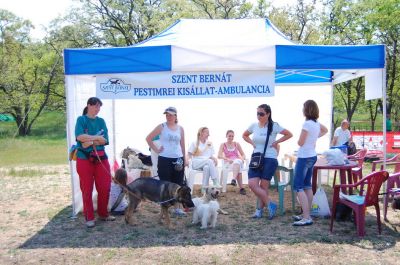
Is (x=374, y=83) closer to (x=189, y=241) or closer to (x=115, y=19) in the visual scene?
(x=189, y=241)

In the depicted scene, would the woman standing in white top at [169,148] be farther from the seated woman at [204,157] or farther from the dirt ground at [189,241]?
the seated woman at [204,157]

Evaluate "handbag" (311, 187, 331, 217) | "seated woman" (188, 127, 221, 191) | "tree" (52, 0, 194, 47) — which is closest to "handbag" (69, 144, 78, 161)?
"seated woman" (188, 127, 221, 191)

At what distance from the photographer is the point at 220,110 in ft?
27.9

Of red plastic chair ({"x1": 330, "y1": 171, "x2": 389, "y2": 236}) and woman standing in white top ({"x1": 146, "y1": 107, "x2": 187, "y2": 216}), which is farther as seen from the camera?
woman standing in white top ({"x1": 146, "y1": 107, "x2": 187, "y2": 216})

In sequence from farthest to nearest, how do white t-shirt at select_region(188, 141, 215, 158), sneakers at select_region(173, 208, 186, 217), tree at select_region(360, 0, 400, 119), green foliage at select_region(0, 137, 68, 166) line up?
tree at select_region(360, 0, 400, 119) → green foliage at select_region(0, 137, 68, 166) → white t-shirt at select_region(188, 141, 215, 158) → sneakers at select_region(173, 208, 186, 217)

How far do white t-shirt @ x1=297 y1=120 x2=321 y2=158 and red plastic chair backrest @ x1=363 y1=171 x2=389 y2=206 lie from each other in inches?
26.8

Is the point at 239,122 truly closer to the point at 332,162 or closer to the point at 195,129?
the point at 195,129

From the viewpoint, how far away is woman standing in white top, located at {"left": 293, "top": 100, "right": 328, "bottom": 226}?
15.6 feet

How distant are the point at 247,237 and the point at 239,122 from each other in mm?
4109

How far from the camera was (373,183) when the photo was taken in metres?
4.48

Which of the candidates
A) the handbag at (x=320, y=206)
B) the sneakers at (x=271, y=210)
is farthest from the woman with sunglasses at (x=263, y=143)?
the handbag at (x=320, y=206)

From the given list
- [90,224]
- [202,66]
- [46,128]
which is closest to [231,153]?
[202,66]

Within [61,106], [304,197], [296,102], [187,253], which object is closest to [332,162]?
[304,197]

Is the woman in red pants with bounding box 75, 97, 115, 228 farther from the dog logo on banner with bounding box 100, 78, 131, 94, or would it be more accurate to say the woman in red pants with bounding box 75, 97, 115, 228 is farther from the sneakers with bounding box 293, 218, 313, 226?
the sneakers with bounding box 293, 218, 313, 226
